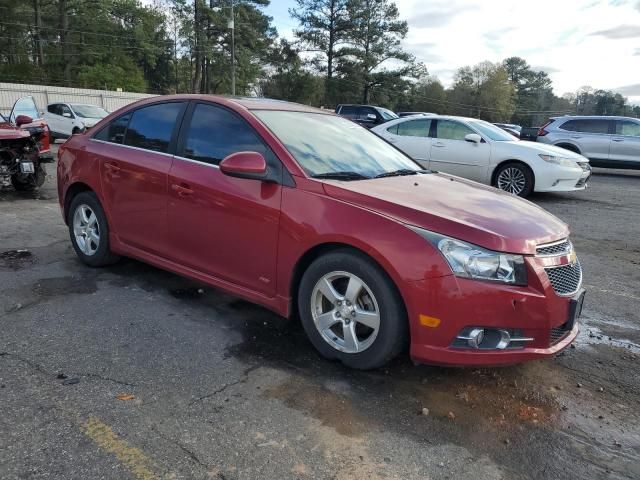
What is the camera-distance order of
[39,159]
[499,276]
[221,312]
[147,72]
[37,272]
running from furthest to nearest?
[147,72]
[39,159]
[37,272]
[221,312]
[499,276]

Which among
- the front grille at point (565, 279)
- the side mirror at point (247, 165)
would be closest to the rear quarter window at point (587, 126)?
the front grille at point (565, 279)

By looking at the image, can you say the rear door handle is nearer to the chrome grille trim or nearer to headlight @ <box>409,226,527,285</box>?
headlight @ <box>409,226,527,285</box>

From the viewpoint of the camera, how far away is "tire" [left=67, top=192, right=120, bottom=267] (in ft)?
15.9

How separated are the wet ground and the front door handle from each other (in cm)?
94

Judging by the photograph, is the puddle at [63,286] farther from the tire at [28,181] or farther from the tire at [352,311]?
the tire at [28,181]

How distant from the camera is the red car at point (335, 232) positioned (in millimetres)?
2883

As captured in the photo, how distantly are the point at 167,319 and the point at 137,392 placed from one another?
1.05 meters

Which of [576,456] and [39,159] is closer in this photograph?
[576,456]

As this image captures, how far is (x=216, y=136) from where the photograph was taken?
397 centimetres

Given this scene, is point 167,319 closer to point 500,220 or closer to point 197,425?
point 197,425

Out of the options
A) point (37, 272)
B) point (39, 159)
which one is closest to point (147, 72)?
point (39, 159)

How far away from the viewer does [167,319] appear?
13.0 ft

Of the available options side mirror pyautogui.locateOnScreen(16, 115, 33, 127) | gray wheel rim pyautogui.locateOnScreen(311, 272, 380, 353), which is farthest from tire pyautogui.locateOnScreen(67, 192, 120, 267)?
side mirror pyautogui.locateOnScreen(16, 115, 33, 127)

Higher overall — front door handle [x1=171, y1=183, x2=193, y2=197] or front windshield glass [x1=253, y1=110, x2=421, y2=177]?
front windshield glass [x1=253, y1=110, x2=421, y2=177]
